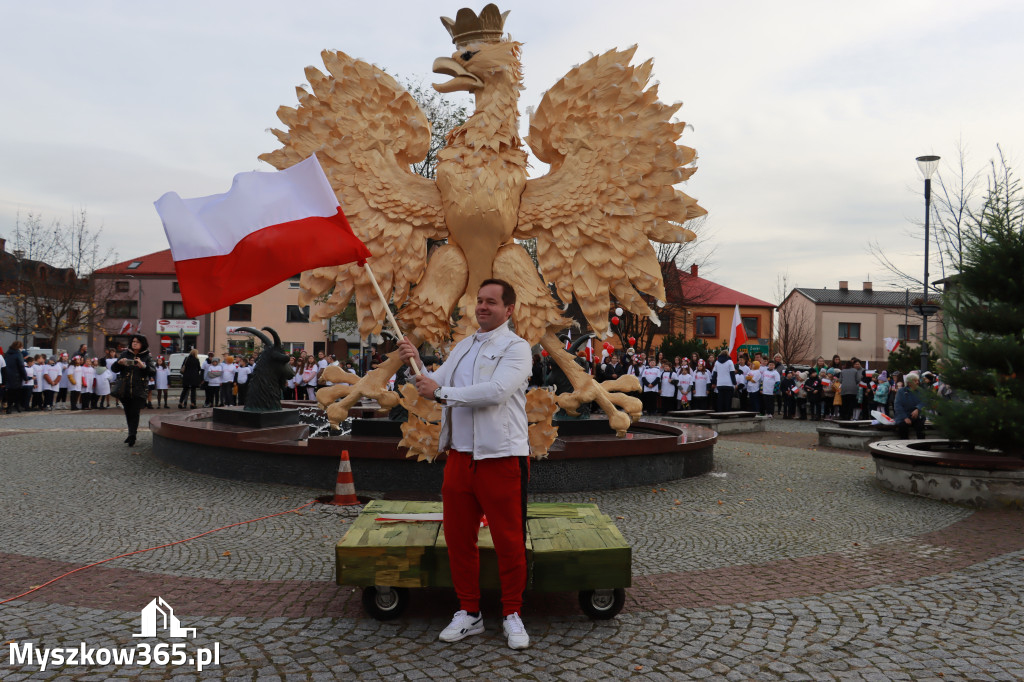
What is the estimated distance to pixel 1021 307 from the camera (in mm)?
8391

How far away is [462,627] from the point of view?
3797mm

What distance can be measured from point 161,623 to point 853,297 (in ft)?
193

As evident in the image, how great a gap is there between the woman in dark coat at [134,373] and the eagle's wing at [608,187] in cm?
743

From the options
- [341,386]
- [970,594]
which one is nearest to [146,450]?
[341,386]

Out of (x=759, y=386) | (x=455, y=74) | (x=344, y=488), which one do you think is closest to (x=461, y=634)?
(x=344, y=488)

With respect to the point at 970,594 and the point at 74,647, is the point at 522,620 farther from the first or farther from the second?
the point at 970,594

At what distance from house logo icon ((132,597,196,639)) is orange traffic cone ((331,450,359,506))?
3091mm

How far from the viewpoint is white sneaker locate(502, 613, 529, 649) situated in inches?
145

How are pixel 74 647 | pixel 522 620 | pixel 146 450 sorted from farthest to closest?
pixel 146 450
pixel 522 620
pixel 74 647

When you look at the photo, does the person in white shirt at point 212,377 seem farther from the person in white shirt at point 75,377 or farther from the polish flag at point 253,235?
the polish flag at point 253,235

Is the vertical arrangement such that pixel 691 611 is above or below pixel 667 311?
below

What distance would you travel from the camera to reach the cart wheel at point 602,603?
4133 mm

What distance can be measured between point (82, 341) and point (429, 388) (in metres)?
54.0

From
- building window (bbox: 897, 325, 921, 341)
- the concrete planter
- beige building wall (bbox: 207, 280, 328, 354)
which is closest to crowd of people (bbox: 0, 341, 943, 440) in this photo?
the concrete planter
